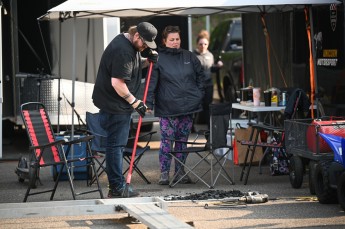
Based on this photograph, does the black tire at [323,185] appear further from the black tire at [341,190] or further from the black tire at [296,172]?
the black tire at [296,172]

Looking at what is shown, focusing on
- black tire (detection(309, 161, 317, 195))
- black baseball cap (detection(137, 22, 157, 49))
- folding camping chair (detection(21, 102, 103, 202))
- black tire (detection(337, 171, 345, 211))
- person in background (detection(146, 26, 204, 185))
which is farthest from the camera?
person in background (detection(146, 26, 204, 185))

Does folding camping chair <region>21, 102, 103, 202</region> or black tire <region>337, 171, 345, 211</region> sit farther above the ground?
folding camping chair <region>21, 102, 103, 202</region>

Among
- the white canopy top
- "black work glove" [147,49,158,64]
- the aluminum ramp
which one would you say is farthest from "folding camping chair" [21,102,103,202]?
the aluminum ramp

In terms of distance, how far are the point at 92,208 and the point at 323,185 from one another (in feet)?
7.52

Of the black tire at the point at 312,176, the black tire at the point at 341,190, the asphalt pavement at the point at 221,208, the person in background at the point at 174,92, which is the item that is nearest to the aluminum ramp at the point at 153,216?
the asphalt pavement at the point at 221,208

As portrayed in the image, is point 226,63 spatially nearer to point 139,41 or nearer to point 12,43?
point 12,43

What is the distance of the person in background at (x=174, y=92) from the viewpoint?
12086mm

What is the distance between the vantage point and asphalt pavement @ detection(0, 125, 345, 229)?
941cm

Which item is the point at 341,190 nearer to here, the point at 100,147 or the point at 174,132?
the point at 174,132

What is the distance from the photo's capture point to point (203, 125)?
20.5 metres

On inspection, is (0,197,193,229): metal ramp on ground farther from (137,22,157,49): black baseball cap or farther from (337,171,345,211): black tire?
(137,22,157,49): black baseball cap

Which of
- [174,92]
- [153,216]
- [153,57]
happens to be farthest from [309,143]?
[153,216]

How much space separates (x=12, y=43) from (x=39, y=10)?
2.09 ft

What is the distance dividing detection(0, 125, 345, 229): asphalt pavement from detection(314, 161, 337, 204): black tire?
0.07 meters
